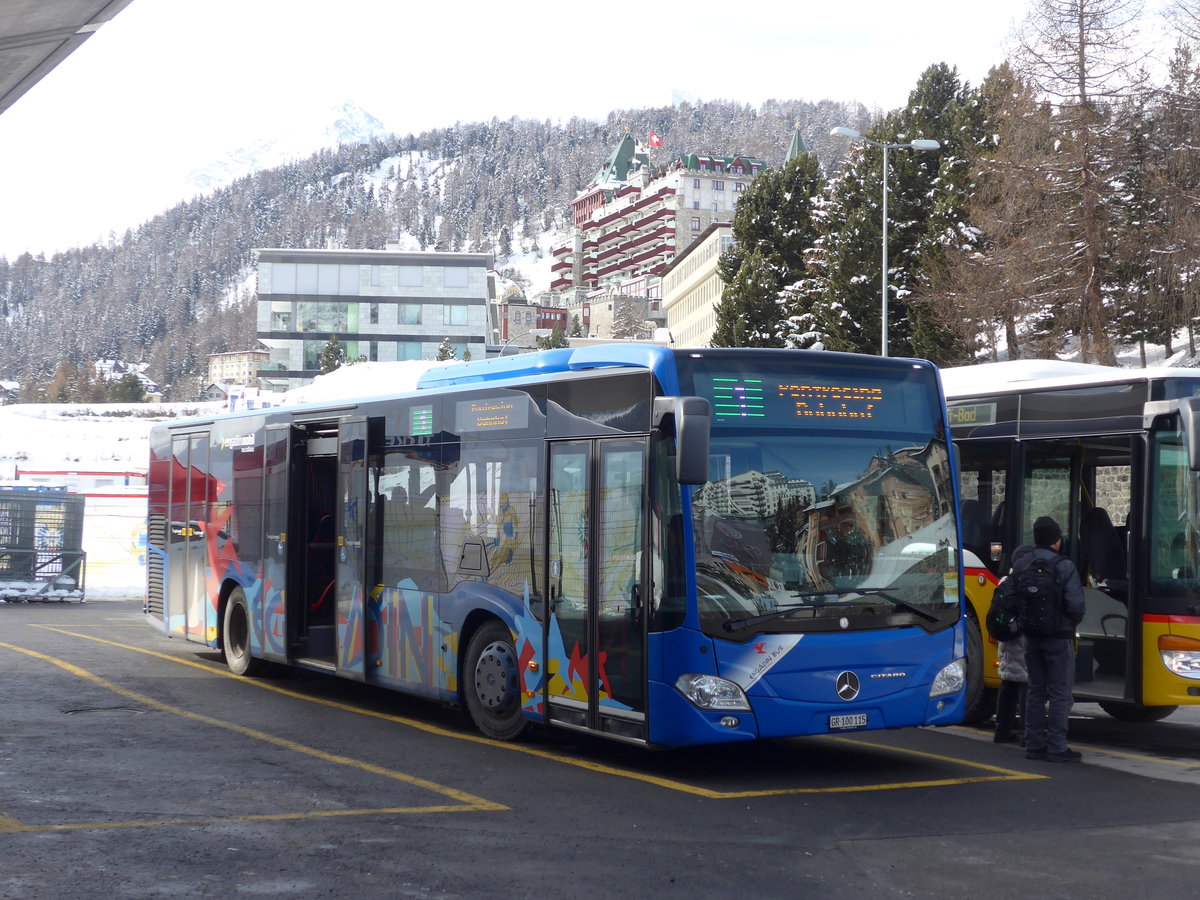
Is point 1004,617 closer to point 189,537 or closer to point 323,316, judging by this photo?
point 189,537

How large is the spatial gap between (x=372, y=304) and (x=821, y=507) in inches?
4920

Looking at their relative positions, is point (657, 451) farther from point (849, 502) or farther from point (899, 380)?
point (899, 380)

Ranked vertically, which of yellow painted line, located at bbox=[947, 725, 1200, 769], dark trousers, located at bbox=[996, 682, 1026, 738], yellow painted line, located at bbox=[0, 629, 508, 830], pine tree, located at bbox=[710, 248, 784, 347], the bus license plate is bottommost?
yellow painted line, located at bbox=[947, 725, 1200, 769]

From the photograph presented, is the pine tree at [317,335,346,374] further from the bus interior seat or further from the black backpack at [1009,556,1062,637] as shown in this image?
the black backpack at [1009,556,1062,637]

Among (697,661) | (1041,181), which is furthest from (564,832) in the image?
(1041,181)

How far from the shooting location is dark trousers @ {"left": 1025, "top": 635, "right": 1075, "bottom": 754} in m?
10.2

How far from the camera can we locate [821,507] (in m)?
9.34

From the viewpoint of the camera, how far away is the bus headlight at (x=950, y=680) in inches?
382

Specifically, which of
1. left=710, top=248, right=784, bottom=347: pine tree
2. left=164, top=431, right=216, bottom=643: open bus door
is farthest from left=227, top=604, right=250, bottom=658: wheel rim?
left=710, top=248, right=784, bottom=347: pine tree

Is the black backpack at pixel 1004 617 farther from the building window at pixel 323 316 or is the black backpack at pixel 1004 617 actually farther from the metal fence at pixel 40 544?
the building window at pixel 323 316

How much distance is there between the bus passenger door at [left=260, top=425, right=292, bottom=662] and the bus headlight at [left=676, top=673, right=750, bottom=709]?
623cm

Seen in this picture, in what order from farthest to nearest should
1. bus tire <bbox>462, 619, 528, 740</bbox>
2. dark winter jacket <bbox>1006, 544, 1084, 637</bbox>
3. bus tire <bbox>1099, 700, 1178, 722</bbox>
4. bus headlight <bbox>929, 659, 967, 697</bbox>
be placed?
1. bus tire <bbox>1099, 700, 1178, 722</bbox>
2. bus tire <bbox>462, 619, 528, 740</bbox>
3. dark winter jacket <bbox>1006, 544, 1084, 637</bbox>
4. bus headlight <bbox>929, 659, 967, 697</bbox>

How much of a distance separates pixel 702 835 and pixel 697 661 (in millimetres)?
1467

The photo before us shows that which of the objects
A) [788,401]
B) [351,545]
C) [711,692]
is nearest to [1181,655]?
[788,401]
